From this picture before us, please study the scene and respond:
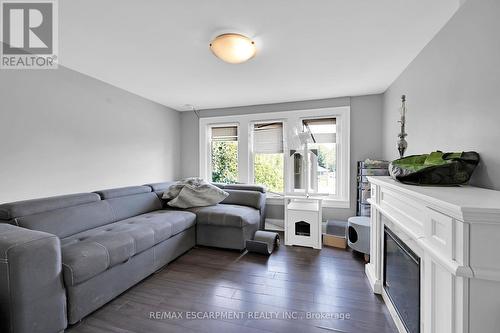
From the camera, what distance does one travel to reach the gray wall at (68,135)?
209cm

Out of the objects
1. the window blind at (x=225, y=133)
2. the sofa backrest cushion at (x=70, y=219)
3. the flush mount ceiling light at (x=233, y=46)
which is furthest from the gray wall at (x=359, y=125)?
the sofa backrest cushion at (x=70, y=219)

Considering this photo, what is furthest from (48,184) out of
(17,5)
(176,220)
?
(17,5)

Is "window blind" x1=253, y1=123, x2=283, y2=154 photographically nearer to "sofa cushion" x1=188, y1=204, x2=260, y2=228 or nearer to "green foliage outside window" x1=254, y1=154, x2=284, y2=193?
"green foliage outside window" x1=254, y1=154, x2=284, y2=193

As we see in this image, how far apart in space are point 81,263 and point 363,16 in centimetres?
284

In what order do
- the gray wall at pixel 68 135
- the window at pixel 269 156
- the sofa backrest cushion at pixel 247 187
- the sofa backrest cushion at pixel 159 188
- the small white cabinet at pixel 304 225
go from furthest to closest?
the window at pixel 269 156 → the sofa backrest cushion at pixel 247 187 → the sofa backrest cushion at pixel 159 188 → the small white cabinet at pixel 304 225 → the gray wall at pixel 68 135

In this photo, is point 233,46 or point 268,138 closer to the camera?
point 233,46

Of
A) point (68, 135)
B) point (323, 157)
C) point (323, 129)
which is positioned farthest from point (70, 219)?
point (323, 129)

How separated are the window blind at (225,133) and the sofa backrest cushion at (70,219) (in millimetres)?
2466

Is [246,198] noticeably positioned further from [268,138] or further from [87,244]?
[87,244]

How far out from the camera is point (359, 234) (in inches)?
105

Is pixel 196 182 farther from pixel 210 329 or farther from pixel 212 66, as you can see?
pixel 210 329

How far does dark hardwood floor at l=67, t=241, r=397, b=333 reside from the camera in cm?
158

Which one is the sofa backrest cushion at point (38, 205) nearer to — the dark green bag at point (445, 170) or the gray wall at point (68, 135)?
the gray wall at point (68, 135)

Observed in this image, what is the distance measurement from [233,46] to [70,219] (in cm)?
232
